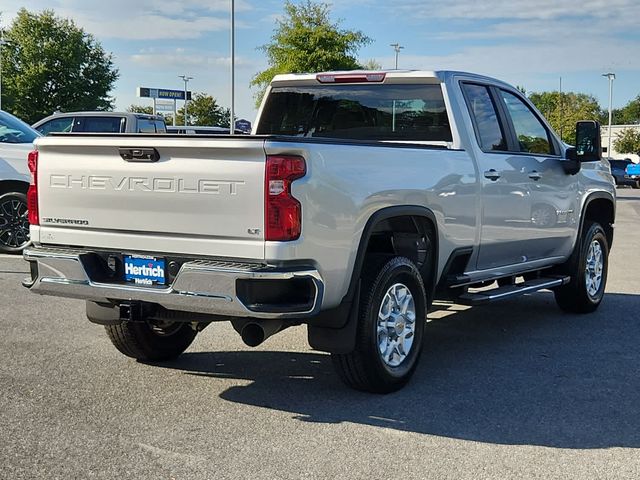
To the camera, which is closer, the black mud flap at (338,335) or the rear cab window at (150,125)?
the black mud flap at (338,335)

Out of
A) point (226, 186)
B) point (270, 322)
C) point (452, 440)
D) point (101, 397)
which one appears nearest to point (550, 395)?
point (452, 440)

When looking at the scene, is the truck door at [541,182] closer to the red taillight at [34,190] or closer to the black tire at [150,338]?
the black tire at [150,338]

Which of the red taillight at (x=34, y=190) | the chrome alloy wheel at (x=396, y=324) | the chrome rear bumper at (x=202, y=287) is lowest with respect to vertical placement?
the chrome alloy wheel at (x=396, y=324)

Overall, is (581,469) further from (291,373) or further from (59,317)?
(59,317)

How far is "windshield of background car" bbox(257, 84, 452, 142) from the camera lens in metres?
6.32

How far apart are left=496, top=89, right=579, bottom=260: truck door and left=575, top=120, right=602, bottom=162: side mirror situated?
0.18 m

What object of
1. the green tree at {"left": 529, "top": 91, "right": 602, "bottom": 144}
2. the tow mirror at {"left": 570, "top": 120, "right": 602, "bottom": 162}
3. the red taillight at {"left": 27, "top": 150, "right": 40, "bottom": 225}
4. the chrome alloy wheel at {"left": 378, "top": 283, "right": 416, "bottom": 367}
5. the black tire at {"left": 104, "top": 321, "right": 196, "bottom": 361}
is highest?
the green tree at {"left": 529, "top": 91, "right": 602, "bottom": 144}

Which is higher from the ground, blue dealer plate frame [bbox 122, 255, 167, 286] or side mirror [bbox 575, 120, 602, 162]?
side mirror [bbox 575, 120, 602, 162]

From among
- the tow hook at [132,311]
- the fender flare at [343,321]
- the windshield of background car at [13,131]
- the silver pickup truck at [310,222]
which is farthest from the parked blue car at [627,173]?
the tow hook at [132,311]

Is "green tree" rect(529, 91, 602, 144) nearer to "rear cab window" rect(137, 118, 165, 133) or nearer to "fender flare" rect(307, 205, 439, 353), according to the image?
"rear cab window" rect(137, 118, 165, 133)

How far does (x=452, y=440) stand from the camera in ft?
14.5

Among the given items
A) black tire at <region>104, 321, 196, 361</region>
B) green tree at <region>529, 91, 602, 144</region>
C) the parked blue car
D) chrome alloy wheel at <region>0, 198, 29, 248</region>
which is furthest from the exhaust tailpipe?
green tree at <region>529, 91, 602, 144</region>

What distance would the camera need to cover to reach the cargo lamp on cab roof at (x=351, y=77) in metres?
6.49

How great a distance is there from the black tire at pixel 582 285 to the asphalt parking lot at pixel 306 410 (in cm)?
68
